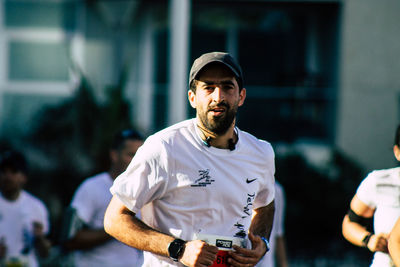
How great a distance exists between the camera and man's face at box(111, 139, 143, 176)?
471 centimetres

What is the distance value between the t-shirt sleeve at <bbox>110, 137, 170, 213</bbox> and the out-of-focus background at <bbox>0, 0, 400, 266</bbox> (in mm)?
6126

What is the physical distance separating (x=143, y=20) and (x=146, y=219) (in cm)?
1046

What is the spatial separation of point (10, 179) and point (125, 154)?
1397 millimetres

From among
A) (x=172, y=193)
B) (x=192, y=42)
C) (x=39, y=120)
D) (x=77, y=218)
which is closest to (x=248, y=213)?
(x=172, y=193)

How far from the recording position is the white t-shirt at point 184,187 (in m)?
2.93

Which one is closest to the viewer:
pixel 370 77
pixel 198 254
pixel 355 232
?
pixel 198 254

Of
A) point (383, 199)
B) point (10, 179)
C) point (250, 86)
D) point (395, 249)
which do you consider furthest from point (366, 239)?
point (250, 86)

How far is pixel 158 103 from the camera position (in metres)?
12.8

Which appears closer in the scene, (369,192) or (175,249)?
(175,249)

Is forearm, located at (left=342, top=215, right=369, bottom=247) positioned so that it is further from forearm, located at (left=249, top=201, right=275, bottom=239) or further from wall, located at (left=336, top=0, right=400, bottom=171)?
wall, located at (left=336, top=0, right=400, bottom=171)

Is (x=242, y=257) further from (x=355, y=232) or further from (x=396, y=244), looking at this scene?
(x=355, y=232)

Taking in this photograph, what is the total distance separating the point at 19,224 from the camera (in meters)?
5.48

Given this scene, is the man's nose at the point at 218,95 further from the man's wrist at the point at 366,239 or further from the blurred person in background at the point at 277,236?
the blurred person in background at the point at 277,236

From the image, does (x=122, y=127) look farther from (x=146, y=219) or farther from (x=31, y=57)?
(x=146, y=219)
